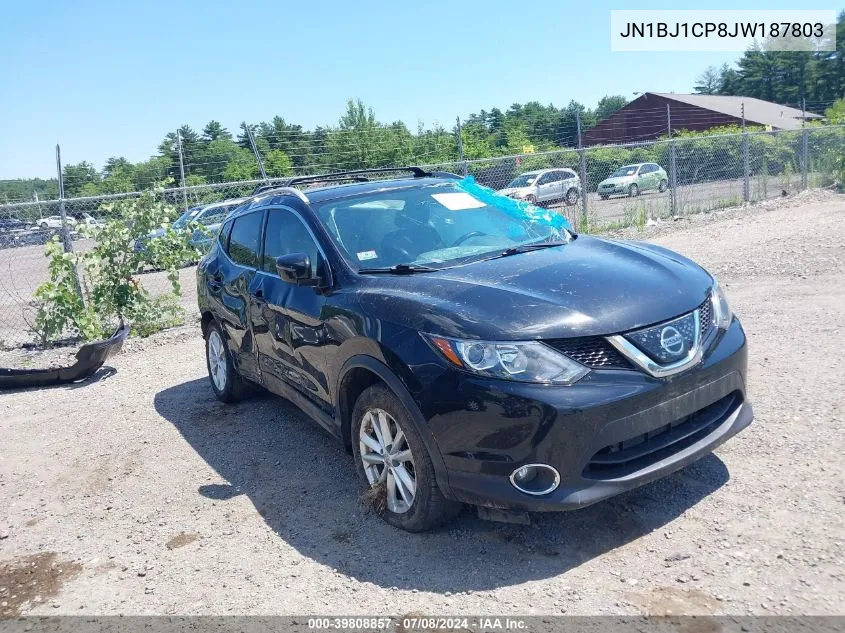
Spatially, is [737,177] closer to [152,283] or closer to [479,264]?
[152,283]

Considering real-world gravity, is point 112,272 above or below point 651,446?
above

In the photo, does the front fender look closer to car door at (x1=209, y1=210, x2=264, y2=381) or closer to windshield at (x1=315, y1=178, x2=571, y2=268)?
windshield at (x1=315, y1=178, x2=571, y2=268)

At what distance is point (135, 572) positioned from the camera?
362 cm

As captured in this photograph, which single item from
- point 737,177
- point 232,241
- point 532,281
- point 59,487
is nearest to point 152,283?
point 232,241

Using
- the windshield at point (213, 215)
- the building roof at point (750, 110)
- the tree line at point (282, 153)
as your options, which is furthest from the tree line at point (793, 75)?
the windshield at point (213, 215)

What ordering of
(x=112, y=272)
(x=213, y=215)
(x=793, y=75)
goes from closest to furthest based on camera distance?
(x=112, y=272) < (x=213, y=215) < (x=793, y=75)

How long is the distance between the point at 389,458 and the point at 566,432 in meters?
1.02

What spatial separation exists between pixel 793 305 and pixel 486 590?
5.37 meters

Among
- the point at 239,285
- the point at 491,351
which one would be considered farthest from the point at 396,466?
the point at 239,285

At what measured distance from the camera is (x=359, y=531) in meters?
3.73

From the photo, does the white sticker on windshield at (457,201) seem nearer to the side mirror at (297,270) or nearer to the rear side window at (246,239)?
the side mirror at (297,270)

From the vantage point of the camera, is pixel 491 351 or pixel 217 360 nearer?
pixel 491 351

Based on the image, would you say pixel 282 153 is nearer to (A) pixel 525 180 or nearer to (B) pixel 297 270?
(A) pixel 525 180

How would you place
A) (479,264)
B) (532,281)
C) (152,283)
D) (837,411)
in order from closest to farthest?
(532,281)
(479,264)
(837,411)
(152,283)
